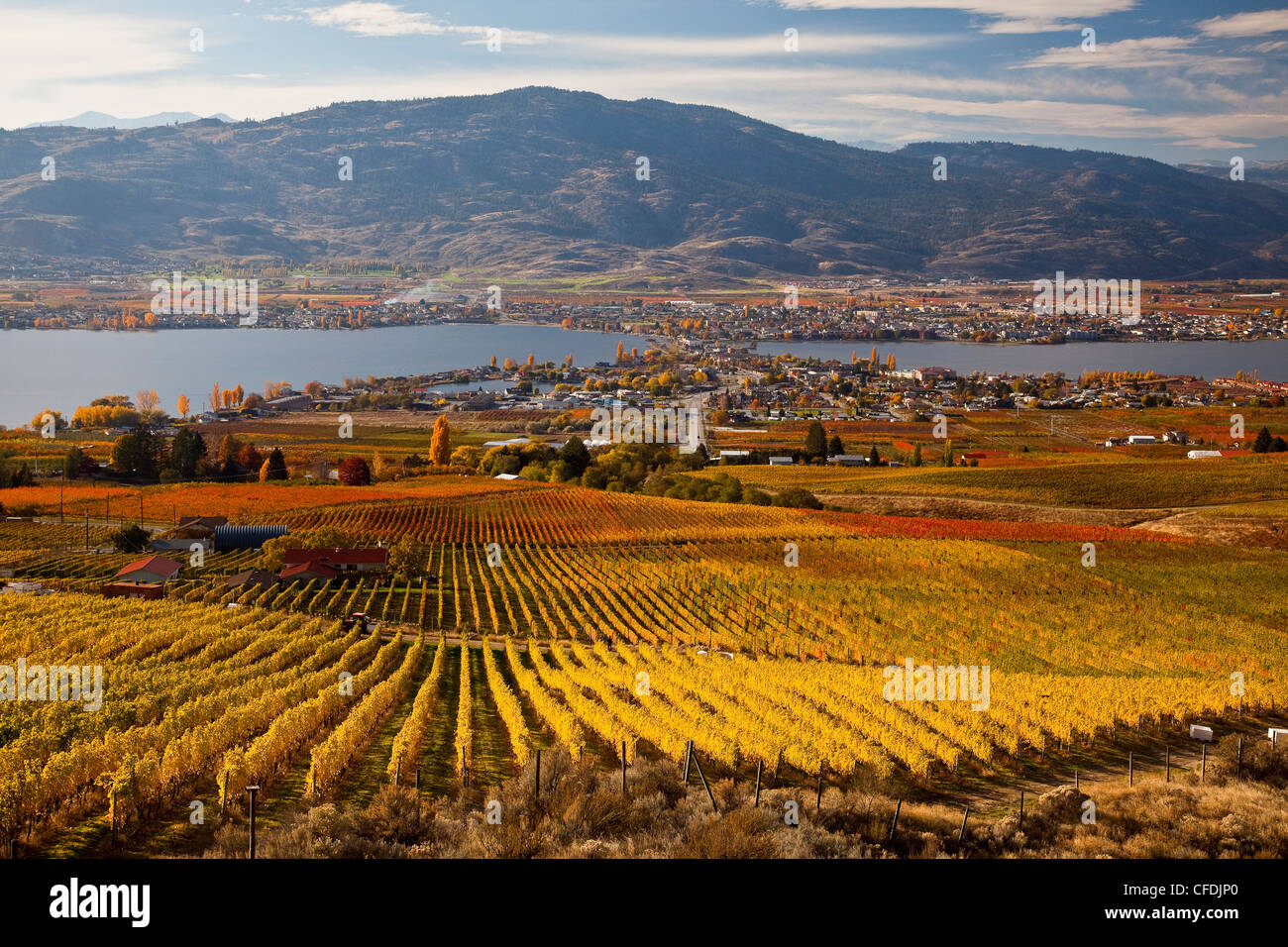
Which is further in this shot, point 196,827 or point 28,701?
point 28,701

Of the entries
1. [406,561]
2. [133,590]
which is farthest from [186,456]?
[133,590]

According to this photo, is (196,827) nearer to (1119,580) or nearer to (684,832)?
(684,832)

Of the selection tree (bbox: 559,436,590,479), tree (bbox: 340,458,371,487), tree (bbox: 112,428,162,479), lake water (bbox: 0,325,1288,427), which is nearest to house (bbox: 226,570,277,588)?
tree (bbox: 340,458,371,487)

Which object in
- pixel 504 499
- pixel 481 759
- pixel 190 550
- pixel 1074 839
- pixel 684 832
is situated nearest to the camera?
pixel 684 832

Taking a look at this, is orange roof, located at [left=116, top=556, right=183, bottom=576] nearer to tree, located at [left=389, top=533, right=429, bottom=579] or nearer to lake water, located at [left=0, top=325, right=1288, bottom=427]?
tree, located at [left=389, top=533, right=429, bottom=579]

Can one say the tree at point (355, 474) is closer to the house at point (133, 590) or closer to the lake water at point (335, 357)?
the house at point (133, 590)

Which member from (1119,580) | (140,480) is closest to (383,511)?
(140,480)
